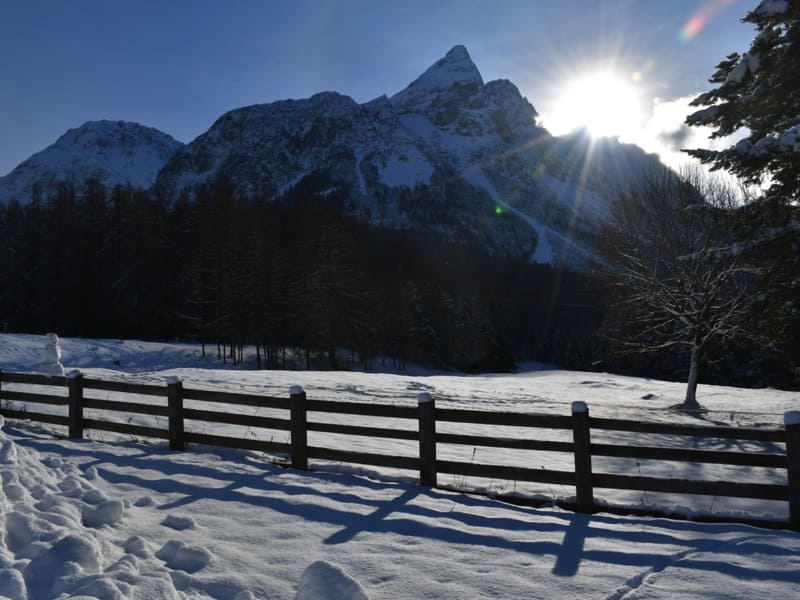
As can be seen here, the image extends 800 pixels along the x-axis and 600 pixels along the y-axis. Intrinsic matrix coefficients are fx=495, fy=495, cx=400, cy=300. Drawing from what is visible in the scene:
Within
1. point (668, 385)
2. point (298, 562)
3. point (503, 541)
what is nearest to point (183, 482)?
point (298, 562)

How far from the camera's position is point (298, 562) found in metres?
4.65

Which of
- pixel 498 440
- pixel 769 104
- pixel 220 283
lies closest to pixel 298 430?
pixel 498 440

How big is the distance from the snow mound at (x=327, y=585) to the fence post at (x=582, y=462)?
149 inches

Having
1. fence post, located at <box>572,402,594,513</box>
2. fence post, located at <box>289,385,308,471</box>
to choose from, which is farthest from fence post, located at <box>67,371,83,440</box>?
fence post, located at <box>572,402,594,513</box>

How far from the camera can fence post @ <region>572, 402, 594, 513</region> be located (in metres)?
6.51

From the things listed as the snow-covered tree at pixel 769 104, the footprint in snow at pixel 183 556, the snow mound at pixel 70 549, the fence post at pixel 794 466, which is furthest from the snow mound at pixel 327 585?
the snow-covered tree at pixel 769 104

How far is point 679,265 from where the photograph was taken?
19.1m

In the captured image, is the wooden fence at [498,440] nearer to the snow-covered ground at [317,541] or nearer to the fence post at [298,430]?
the fence post at [298,430]

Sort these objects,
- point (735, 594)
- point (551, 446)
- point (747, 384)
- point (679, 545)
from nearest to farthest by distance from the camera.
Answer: point (735, 594) → point (679, 545) → point (551, 446) → point (747, 384)

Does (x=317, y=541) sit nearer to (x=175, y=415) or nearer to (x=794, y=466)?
(x=175, y=415)

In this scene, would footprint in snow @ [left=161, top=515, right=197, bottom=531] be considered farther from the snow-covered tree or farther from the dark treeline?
the dark treeline

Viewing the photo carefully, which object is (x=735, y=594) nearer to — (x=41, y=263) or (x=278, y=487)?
(x=278, y=487)

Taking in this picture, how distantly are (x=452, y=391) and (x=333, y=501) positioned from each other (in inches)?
672

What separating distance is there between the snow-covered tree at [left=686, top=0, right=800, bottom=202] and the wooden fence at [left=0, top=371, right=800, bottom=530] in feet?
20.3
